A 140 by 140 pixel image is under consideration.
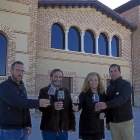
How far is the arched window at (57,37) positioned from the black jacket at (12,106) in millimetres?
10934

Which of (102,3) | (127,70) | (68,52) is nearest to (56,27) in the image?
(68,52)

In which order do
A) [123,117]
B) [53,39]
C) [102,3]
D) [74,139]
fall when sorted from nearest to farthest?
[123,117], [74,139], [53,39], [102,3]

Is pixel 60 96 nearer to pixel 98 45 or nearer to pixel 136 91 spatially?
pixel 98 45

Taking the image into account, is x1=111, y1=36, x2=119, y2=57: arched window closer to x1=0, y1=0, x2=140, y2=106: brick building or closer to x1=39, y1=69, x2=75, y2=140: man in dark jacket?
x1=0, y1=0, x2=140, y2=106: brick building

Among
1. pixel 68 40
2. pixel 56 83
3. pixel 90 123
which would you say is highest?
pixel 68 40

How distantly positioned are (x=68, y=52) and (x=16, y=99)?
1119 cm

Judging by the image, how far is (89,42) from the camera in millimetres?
15344

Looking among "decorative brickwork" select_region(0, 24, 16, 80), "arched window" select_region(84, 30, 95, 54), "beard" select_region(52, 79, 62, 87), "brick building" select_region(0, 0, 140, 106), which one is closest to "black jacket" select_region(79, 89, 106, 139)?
"beard" select_region(52, 79, 62, 87)

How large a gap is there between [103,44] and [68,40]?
3.31 metres

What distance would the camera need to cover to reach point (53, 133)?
3277 millimetres

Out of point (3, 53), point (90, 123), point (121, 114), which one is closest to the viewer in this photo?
point (90, 123)

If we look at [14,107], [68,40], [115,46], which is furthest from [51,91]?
[115,46]

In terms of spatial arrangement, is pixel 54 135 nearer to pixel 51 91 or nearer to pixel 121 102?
pixel 51 91

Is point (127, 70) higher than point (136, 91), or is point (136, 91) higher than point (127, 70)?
point (127, 70)
